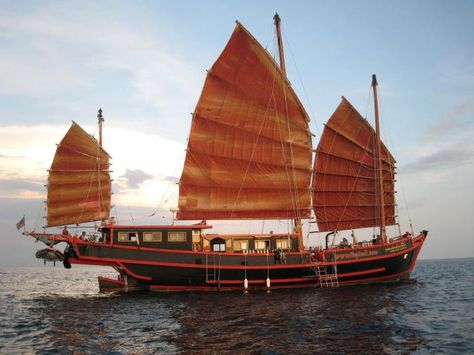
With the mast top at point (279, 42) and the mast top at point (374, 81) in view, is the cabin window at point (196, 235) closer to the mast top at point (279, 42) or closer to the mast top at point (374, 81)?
the mast top at point (279, 42)

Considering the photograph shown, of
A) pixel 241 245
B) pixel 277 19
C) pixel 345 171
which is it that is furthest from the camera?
pixel 277 19

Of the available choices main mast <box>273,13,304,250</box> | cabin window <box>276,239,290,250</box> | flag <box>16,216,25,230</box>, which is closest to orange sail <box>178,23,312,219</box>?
main mast <box>273,13,304,250</box>

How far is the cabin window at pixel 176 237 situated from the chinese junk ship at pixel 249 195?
0.07 meters

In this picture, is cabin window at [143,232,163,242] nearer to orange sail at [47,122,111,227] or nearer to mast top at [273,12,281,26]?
orange sail at [47,122,111,227]

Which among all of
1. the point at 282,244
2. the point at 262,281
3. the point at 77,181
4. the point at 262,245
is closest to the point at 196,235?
the point at 262,245

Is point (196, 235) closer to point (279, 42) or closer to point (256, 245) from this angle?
point (256, 245)

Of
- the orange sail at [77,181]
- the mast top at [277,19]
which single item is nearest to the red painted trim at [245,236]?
the orange sail at [77,181]

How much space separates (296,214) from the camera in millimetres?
33938

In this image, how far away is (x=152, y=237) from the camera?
28.9 metres

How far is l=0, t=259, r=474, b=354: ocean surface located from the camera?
14.6 m

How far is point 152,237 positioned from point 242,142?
33.7 ft

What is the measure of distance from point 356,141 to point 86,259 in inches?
899

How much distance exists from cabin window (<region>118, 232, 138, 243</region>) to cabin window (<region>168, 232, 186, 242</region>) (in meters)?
2.30

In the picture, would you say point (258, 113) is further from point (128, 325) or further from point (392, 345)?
point (392, 345)
